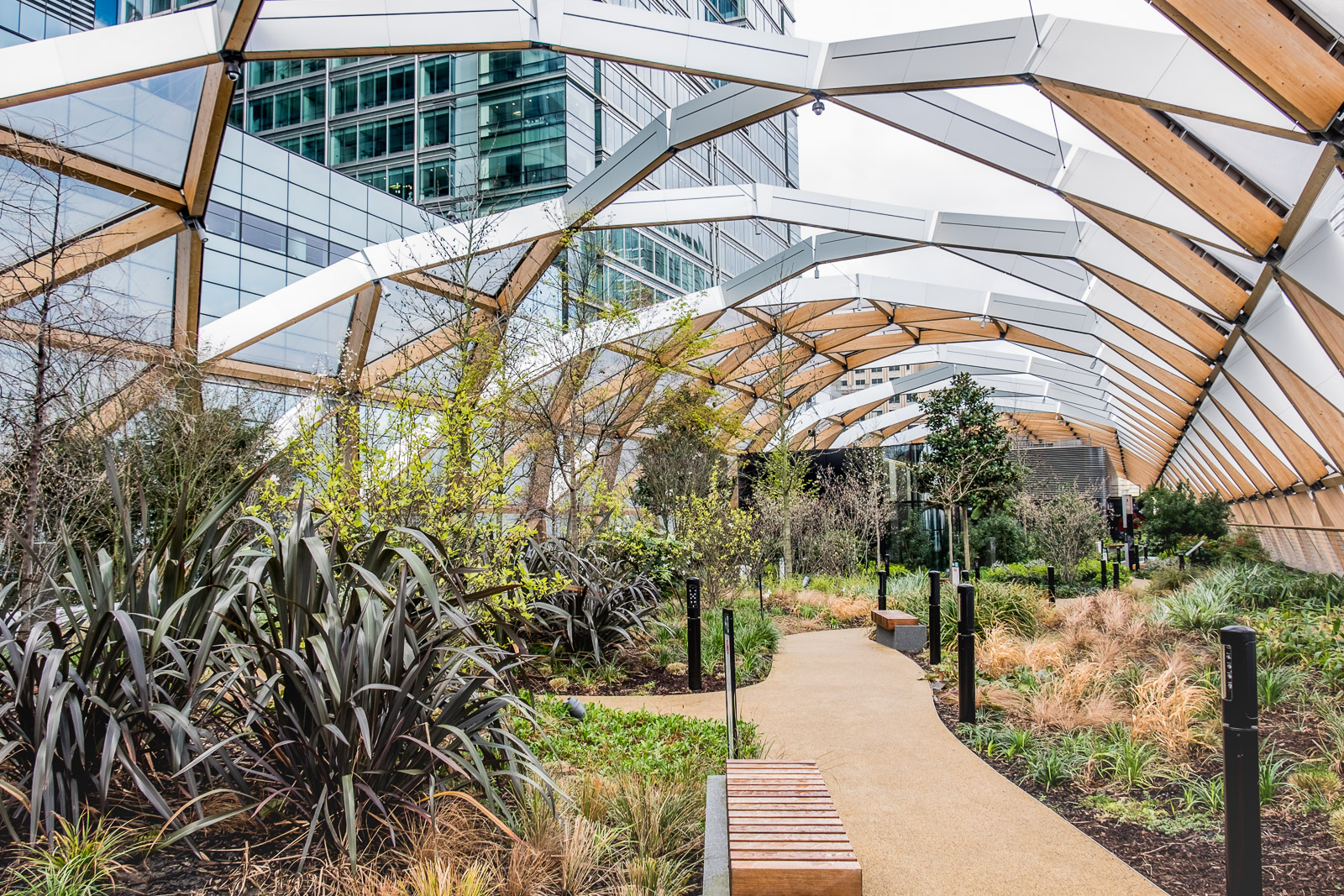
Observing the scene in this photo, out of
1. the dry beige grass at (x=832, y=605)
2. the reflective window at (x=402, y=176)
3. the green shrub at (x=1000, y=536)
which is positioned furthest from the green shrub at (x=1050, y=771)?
the reflective window at (x=402, y=176)

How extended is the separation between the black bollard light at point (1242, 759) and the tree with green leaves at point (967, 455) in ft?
58.6

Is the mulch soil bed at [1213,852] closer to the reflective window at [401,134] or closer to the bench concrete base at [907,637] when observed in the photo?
the bench concrete base at [907,637]

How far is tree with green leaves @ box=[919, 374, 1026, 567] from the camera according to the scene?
68.8 ft

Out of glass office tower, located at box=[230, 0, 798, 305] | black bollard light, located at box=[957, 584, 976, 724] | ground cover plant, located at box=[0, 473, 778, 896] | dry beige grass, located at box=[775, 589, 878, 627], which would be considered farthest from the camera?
glass office tower, located at box=[230, 0, 798, 305]

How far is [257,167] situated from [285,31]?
1020 centimetres

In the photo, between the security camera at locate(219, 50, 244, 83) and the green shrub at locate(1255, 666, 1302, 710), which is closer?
the green shrub at locate(1255, 666, 1302, 710)

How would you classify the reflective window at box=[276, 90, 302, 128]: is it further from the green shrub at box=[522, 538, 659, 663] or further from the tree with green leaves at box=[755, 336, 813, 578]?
the green shrub at box=[522, 538, 659, 663]

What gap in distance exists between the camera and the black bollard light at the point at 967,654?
661cm

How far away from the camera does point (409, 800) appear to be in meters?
3.35

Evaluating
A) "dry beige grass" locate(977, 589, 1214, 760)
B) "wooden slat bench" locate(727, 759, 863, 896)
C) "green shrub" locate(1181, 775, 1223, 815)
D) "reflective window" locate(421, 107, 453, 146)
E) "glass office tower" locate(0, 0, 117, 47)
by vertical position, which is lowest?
"green shrub" locate(1181, 775, 1223, 815)

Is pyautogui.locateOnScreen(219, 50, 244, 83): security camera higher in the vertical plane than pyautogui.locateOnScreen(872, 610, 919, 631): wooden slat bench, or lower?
higher

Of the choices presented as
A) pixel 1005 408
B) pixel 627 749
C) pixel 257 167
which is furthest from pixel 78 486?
pixel 1005 408

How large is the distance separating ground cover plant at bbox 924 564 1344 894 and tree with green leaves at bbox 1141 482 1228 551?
9.17 metres

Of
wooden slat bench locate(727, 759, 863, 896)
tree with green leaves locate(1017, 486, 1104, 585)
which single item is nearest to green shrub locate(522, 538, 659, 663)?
wooden slat bench locate(727, 759, 863, 896)
